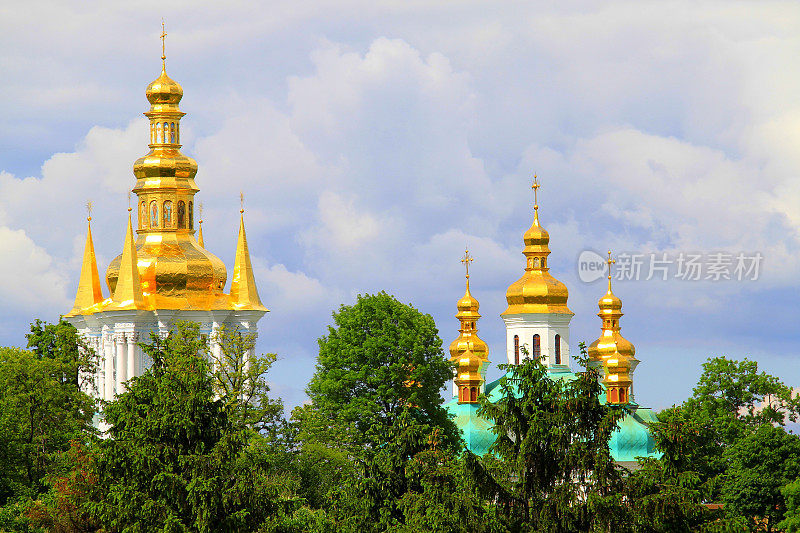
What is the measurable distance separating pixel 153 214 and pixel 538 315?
771 inches

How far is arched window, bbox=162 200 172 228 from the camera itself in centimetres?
7344

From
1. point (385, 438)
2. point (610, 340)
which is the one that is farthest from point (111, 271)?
point (385, 438)

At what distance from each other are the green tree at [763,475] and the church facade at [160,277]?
66.5 feet

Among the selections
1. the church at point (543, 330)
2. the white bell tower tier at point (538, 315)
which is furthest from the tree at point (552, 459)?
the white bell tower tier at point (538, 315)

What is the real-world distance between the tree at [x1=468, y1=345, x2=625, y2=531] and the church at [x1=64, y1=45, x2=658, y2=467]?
2889cm

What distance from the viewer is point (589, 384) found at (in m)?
36.4

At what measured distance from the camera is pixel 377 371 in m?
56.9

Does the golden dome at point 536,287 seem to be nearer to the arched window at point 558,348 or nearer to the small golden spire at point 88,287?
the arched window at point 558,348

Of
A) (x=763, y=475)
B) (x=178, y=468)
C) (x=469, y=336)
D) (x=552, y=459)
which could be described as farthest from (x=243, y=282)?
(x=552, y=459)

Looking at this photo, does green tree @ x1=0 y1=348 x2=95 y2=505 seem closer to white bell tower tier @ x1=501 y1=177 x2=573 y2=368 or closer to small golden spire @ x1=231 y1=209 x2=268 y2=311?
small golden spire @ x1=231 y1=209 x2=268 y2=311

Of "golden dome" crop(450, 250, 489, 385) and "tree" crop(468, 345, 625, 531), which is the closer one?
"tree" crop(468, 345, 625, 531)

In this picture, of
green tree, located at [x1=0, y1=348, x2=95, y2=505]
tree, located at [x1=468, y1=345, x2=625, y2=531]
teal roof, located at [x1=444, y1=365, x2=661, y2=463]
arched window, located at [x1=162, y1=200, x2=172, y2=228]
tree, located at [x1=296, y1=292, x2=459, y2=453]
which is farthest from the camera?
teal roof, located at [x1=444, y1=365, x2=661, y2=463]

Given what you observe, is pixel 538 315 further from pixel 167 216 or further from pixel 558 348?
pixel 167 216

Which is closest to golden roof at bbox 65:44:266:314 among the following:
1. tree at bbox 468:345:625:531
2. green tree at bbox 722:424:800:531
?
green tree at bbox 722:424:800:531
